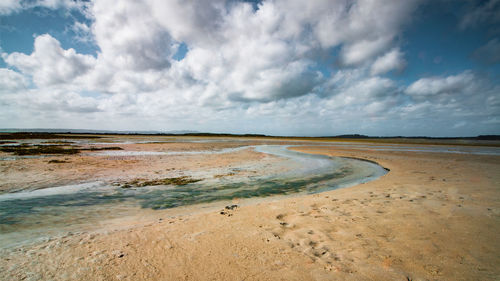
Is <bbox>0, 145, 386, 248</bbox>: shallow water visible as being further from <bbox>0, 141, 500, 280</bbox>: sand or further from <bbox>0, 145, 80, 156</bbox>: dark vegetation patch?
<bbox>0, 145, 80, 156</bbox>: dark vegetation patch

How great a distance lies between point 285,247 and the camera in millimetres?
4594

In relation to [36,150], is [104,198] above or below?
below

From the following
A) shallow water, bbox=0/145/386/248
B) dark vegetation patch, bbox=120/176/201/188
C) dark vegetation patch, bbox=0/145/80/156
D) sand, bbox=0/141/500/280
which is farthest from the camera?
dark vegetation patch, bbox=0/145/80/156

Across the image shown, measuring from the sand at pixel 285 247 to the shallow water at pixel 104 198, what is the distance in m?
1.28

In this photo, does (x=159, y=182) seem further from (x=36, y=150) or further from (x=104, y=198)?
(x=36, y=150)

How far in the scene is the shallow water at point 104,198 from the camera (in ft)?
20.3

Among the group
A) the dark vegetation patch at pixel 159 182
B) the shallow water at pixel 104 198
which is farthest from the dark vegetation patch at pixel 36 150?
the dark vegetation patch at pixel 159 182

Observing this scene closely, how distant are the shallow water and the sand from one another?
1.28 metres

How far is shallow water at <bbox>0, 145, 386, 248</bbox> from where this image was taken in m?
6.18

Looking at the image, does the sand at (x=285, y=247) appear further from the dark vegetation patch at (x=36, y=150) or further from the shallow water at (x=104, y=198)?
the dark vegetation patch at (x=36, y=150)

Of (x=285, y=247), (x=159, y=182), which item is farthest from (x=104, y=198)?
(x=285, y=247)

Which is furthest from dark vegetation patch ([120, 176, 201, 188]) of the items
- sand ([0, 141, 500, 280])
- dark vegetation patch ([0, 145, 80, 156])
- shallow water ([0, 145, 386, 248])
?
dark vegetation patch ([0, 145, 80, 156])

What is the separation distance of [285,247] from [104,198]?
8.36 m

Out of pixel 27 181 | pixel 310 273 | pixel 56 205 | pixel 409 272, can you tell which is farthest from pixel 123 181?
pixel 409 272
